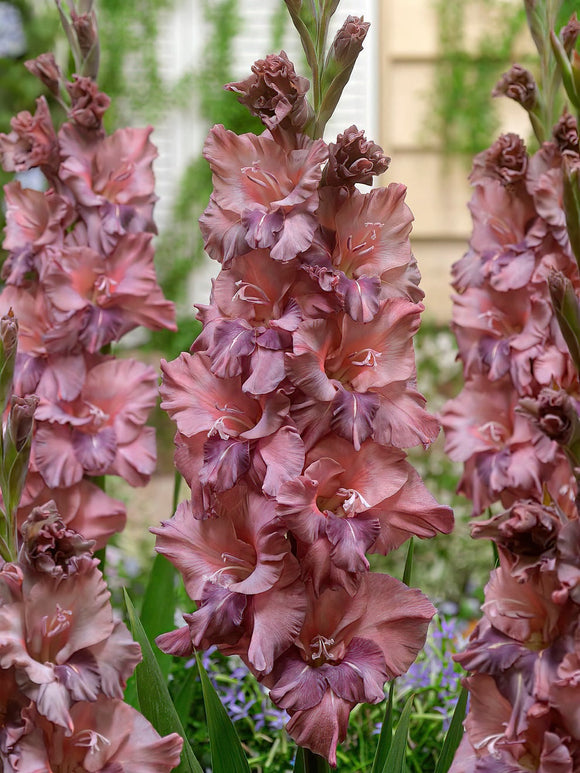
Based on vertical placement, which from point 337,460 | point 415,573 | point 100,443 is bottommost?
point 415,573

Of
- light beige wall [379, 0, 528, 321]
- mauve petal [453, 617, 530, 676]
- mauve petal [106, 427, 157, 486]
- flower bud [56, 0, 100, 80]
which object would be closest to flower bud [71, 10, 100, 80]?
flower bud [56, 0, 100, 80]

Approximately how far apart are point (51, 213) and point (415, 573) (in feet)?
6.50

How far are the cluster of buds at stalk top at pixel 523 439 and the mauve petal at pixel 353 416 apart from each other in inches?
4.2

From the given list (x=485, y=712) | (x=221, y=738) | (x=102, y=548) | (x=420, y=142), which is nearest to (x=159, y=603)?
(x=102, y=548)

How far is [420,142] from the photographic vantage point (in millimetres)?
3604

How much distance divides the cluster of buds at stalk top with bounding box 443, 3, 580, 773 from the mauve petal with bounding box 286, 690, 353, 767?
0.09m

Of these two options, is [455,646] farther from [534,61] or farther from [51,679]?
[534,61]

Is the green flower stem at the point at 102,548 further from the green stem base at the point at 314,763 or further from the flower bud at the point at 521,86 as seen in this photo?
the flower bud at the point at 521,86

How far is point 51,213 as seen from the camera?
119 centimetres

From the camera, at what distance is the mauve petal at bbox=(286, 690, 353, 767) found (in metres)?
0.69

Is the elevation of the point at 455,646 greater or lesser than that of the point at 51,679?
lesser

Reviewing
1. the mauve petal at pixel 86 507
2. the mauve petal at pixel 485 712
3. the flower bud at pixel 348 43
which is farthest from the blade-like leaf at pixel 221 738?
the flower bud at pixel 348 43

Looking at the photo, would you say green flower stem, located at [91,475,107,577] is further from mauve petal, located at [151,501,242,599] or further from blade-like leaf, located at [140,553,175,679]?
mauve petal, located at [151,501,242,599]

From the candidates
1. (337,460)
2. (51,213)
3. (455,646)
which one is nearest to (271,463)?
(337,460)
